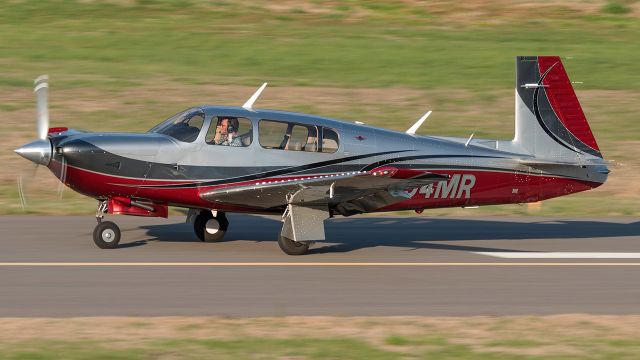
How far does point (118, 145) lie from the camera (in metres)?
13.9

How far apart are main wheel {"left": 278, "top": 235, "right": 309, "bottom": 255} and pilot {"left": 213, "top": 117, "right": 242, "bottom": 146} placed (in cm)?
144

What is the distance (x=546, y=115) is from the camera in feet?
49.8

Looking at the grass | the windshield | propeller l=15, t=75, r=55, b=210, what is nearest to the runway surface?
the grass

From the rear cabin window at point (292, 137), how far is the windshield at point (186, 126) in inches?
33.0

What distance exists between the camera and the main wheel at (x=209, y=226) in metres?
15.1

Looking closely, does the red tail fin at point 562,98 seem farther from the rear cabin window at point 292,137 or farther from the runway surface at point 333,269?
the rear cabin window at point 292,137

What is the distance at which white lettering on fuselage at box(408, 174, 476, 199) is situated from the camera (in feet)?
48.4

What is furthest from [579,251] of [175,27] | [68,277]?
[175,27]

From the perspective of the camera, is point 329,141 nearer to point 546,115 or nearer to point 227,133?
point 227,133

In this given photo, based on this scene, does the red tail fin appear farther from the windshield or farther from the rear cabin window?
the windshield

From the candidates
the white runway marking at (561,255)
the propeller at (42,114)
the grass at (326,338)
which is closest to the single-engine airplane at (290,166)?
the propeller at (42,114)

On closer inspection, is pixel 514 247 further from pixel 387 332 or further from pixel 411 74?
pixel 411 74

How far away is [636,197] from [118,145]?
10.9 m

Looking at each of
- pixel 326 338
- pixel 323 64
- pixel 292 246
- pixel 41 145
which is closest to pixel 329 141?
pixel 292 246
